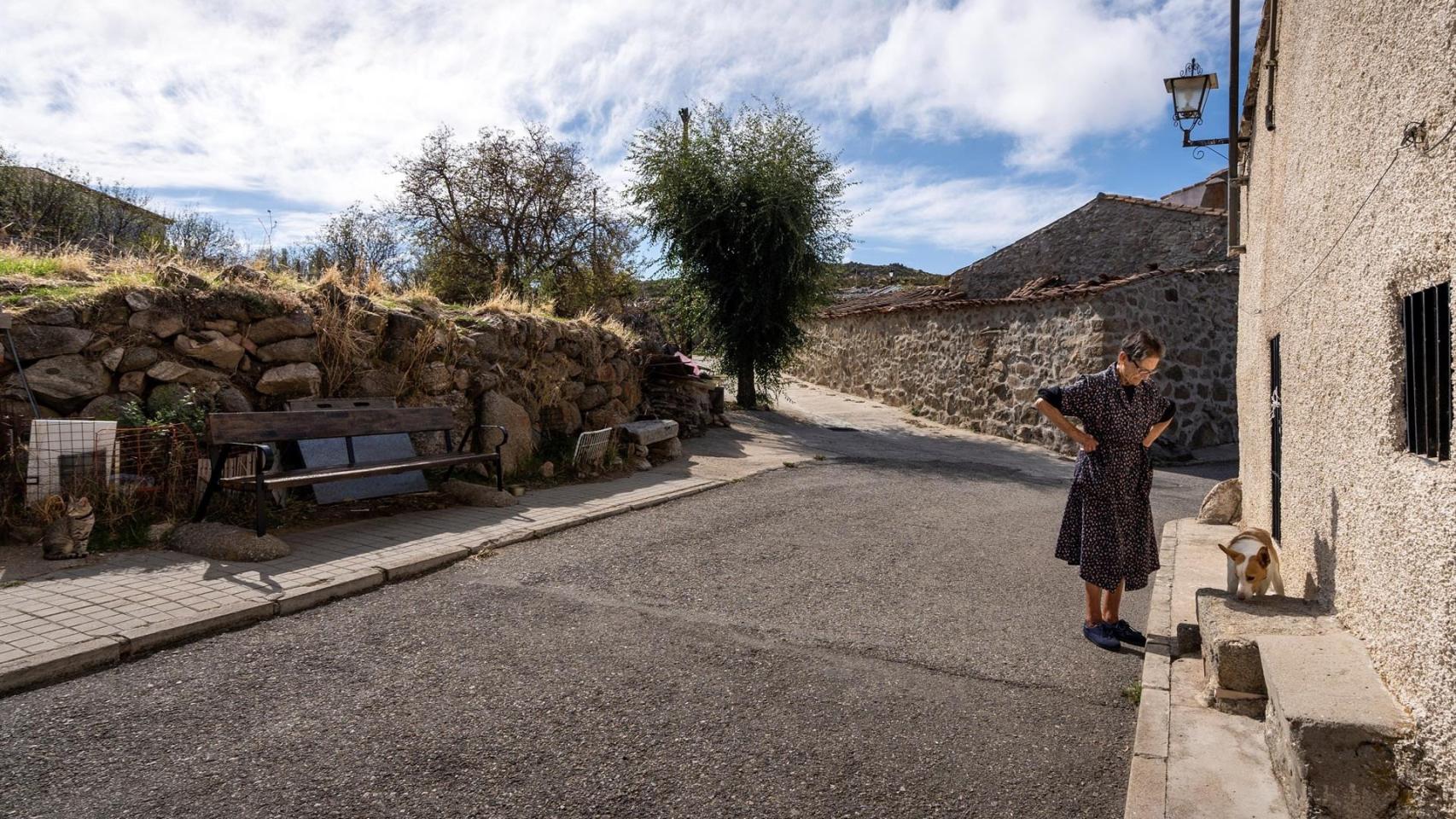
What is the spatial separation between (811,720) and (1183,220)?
17355 millimetres

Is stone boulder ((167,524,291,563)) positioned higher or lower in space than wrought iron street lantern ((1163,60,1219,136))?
lower

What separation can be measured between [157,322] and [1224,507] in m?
8.83

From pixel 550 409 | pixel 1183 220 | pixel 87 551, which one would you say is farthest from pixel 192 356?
pixel 1183 220

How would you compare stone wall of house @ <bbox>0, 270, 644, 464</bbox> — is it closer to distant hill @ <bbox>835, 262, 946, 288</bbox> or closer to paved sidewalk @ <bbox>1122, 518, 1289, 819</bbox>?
paved sidewalk @ <bbox>1122, 518, 1289, 819</bbox>

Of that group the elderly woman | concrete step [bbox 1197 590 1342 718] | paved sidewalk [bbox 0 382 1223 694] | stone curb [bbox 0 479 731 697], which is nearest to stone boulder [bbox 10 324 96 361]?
paved sidewalk [bbox 0 382 1223 694]

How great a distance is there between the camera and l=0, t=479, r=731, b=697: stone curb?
3799 mm

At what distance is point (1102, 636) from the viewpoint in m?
4.61

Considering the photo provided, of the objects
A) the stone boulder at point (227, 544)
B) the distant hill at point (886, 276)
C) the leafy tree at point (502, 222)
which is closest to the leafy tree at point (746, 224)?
the leafy tree at point (502, 222)

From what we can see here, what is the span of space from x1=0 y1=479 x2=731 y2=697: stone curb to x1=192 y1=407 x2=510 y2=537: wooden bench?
3.63ft

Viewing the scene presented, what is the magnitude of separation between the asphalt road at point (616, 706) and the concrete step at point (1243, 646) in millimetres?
392

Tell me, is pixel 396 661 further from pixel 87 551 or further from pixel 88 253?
pixel 88 253

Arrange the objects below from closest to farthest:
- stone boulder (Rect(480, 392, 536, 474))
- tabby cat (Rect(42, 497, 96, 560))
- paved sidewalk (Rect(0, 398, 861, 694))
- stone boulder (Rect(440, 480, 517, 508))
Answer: paved sidewalk (Rect(0, 398, 861, 694)) < tabby cat (Rect(42, 497, 96, 560)) < stone boulder (Rect(440, 480, 517, 508)) < stone boulder (Rect(480, 392, 536, 474))

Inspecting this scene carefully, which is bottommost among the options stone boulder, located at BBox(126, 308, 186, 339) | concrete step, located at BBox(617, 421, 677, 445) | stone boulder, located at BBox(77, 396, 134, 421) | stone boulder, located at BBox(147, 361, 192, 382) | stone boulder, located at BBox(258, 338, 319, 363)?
concrete step, located at BBox(617, 421, 677, 445)

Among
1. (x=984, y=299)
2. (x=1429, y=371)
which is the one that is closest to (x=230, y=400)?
(x=1429, y=371)
